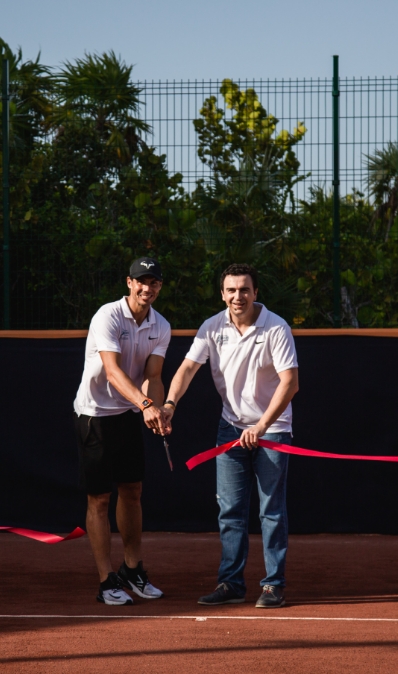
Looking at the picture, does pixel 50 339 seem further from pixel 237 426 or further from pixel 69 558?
pixel 237 426

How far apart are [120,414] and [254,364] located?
0.90m

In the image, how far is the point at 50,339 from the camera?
24.6ft

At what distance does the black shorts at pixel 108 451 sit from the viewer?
5.30 m

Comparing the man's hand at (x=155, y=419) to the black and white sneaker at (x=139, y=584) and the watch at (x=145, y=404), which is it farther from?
the black and white sneaker at (x=139, y=584)

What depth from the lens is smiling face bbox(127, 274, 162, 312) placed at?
17.3 feet

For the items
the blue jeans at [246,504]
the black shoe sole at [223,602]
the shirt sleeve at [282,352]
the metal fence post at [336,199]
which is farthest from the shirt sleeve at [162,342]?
the metal fence post at [336,199]

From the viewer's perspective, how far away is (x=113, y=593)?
5.20 metres

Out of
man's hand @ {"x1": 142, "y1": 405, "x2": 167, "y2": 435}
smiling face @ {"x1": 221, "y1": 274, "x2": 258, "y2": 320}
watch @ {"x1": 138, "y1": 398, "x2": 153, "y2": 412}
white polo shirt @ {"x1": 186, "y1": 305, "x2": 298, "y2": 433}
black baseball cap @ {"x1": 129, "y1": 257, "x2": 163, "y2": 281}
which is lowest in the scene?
man's hand @ {"x1": 142, "y1": 405, "x2": 167, "y2": 435}

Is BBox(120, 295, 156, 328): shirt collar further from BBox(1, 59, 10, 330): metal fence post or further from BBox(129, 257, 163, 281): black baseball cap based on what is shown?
BBox(1, 59, 10, 330): metal fence post

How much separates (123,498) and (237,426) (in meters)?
0.90

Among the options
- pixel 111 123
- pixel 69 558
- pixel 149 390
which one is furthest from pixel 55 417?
pixel 111 123

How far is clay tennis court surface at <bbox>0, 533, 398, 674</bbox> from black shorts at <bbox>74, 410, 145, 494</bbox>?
0.74 m

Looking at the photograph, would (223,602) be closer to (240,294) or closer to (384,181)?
(240,294)

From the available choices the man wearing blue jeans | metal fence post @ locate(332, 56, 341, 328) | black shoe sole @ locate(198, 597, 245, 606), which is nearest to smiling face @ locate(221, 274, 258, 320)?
the man wearing blue jeans
